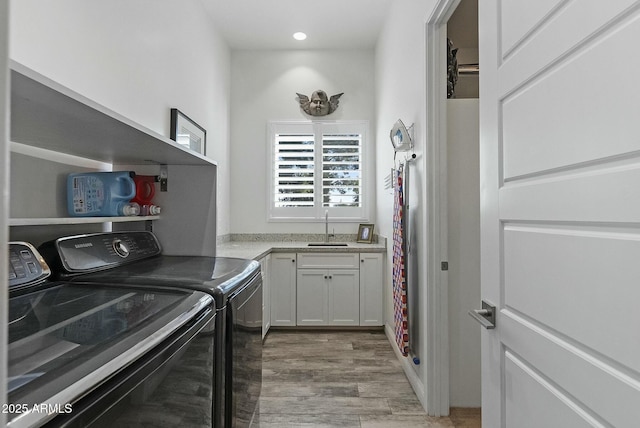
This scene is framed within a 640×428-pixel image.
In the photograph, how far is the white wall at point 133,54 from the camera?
1.51m

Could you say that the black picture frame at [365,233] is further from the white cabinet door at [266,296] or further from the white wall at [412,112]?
the white cabinet door at [266,296]

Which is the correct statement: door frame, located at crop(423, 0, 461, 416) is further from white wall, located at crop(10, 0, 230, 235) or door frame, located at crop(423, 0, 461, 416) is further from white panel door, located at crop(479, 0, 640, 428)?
white wall, located at crop(10, 0, 230, 235)

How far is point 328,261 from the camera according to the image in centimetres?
373

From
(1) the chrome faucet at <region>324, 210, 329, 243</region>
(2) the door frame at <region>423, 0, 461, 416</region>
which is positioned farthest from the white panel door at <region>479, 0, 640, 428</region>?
(1) the chrome faucet at <region>324, 210, 329, 243</region>

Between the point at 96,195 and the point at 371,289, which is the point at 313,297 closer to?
the point at 371,289

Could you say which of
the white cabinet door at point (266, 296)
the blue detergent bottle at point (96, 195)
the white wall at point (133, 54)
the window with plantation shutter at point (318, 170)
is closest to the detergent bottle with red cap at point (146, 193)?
the blue detergent bottle at point (96, 195)

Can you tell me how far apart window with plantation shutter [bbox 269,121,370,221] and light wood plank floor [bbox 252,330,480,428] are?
1485 millimetres

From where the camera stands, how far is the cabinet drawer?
3.73m

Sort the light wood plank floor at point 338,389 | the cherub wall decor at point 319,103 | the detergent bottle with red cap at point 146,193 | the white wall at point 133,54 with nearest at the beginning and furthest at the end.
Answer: the white wall at point 133,54 < the detergent bottle with red cap at point 146,193 < the light wood plank floor at point 338,389 < the cherub wall decor at point 319,103

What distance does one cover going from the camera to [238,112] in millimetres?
4379

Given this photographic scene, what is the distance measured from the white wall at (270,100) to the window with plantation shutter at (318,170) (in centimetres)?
10

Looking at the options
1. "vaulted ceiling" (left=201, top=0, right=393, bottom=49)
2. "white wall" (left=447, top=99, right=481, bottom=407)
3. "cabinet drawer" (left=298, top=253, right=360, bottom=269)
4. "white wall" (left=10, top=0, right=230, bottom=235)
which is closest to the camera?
A: "white wall" (left=10, top=0, right=230, bottom=235)

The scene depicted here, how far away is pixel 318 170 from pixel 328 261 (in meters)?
1.17

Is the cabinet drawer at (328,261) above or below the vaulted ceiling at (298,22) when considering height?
below
